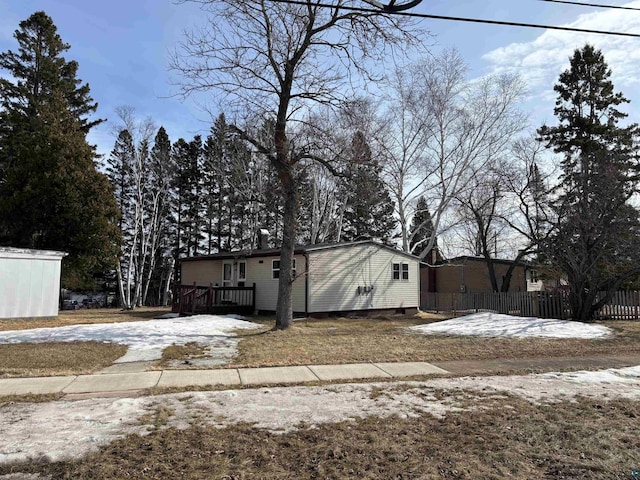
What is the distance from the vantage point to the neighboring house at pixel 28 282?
A: 15383 mm

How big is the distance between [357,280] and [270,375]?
13773 millimetres

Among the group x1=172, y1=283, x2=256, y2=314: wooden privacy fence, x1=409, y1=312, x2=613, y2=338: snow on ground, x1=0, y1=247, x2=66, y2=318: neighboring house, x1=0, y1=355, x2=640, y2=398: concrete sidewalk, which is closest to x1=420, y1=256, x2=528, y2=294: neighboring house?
x1=172, y1=283, x2=256, y2=314: wooden privacy fence

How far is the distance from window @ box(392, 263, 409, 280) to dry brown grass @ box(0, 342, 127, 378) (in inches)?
584

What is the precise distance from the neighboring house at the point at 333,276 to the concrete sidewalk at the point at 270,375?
10.4m

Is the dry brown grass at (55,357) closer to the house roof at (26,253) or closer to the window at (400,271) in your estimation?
the house roof at (26,253)

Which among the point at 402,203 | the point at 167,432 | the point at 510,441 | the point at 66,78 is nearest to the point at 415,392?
the point at 510,441

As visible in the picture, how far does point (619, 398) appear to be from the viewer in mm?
6027

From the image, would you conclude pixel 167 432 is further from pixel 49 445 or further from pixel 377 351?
pixel 377 351

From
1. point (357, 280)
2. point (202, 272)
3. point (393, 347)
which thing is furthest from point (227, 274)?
point (393, 347)

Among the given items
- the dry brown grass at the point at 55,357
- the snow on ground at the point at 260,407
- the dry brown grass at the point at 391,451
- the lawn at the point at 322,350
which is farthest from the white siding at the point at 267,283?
the dry brown grass at the point at 391,451

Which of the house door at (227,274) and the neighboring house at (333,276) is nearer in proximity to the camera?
the neighboring house at (333,276)

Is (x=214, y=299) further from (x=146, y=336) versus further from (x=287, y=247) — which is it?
(x=146, y=336)

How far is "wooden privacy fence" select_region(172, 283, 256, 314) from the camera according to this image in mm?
18672

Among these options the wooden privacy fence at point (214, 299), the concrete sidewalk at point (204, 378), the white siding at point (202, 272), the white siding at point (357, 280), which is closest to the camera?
the concrete sidewalk at point (204, 378)
